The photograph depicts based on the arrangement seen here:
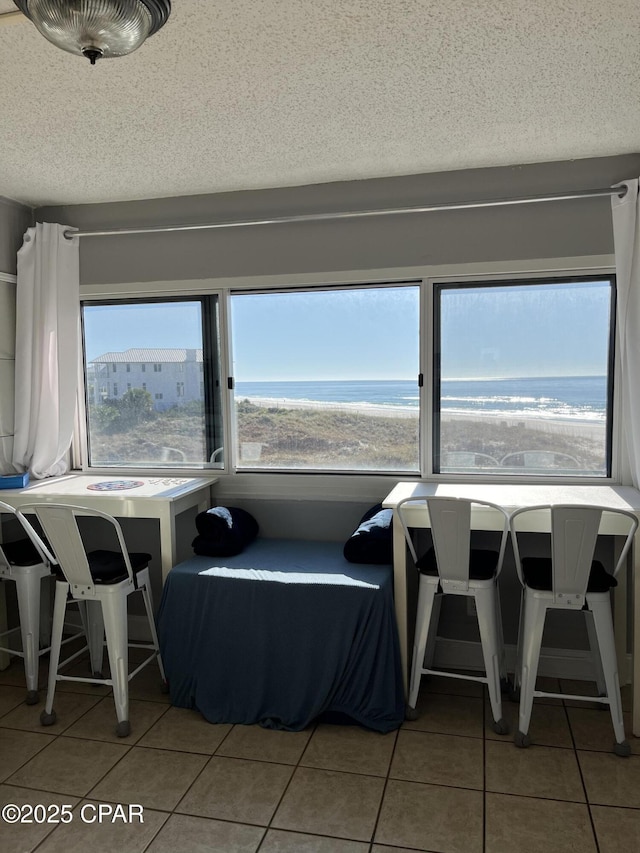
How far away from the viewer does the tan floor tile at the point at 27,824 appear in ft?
7.00

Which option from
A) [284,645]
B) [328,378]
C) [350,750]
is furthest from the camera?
[328,378]

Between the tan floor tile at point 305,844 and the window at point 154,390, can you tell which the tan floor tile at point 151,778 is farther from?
the window at point 154,390

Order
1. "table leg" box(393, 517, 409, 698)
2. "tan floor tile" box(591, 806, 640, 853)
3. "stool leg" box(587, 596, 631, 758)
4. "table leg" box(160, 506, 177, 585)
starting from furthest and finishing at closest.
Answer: "table leg" box(160, 506, 177, 585)
"table leg" box(393, 517, 409, 698)
"stool leg" box(587, 596, 631, 758)
"tan floor tile" box(591, 806, 640, 853)

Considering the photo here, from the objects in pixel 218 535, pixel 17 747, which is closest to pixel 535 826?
pixel 218 535

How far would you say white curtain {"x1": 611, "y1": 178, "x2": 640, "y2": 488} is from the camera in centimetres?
296

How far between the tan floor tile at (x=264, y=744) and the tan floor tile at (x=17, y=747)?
752 millimetres

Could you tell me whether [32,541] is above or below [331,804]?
above

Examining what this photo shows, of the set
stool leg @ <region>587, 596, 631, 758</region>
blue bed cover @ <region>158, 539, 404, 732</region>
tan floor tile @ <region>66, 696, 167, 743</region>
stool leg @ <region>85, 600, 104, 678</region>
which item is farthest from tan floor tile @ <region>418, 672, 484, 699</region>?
stool leg @ <region>85, 600, 104, 678</region>

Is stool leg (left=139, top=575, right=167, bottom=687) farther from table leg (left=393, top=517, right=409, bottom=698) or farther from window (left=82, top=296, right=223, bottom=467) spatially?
table leg (left=393, top=517, right=409, bottom=698)

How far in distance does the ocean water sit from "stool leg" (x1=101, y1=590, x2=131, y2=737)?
1415 millimetres

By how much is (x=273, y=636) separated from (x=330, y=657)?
0.27 meters

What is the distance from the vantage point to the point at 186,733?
277 centimetres

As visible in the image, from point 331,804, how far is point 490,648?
0.88 meters

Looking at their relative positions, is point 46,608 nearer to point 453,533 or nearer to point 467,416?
point 453,533
